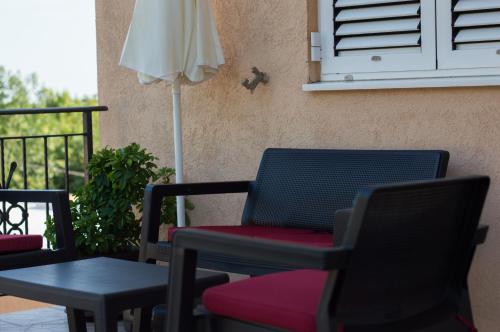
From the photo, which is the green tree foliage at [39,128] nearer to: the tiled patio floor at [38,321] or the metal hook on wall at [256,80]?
the tiled patio floor at [38,321]

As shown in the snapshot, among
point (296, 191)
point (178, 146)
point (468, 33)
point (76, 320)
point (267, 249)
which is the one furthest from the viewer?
point (178, 146)

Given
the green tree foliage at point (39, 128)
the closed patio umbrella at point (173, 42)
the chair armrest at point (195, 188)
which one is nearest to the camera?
the chair armrest at point (195, 188)

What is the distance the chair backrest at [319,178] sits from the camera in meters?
3.47

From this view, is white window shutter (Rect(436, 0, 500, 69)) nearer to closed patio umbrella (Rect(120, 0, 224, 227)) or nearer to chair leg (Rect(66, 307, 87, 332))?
closed patio umbrella (Rect(120, 0, 224, 227))

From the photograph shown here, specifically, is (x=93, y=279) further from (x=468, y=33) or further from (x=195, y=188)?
(x=468, y=33)

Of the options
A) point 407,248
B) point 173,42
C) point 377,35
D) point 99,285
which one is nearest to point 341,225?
point 407,248

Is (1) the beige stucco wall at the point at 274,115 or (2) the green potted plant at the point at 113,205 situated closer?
(1) the beige stucco wall at the point at 274,115

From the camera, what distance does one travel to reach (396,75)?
3.75 meters

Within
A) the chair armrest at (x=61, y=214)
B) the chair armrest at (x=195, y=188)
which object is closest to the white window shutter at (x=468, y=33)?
the chair armrest at (x=195, y=188)

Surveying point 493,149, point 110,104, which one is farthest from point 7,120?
point 493,149

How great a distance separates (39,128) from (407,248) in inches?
788

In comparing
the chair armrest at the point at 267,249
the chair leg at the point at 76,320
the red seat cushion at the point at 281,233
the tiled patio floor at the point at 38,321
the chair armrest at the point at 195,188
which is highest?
the chair armrest at the point at 195,188

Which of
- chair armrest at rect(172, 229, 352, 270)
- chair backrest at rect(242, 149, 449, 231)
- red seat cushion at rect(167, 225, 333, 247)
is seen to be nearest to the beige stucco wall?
chair backrest at rect(242, 149, 449, 231)

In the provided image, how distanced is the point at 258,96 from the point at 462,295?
5.57ft
